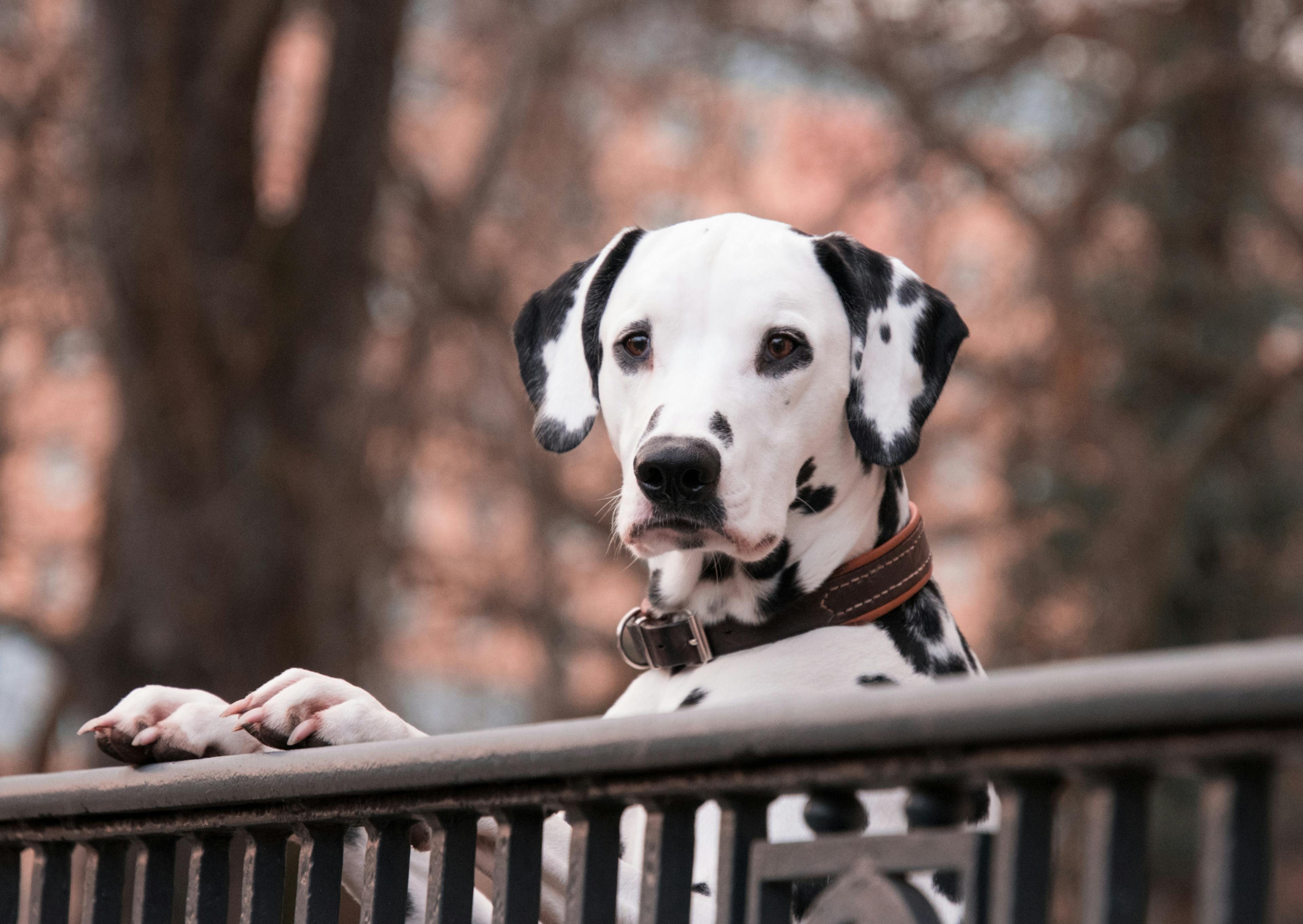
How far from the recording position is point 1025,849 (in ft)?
4.42

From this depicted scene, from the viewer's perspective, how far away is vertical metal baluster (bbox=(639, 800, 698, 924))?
1.62 m

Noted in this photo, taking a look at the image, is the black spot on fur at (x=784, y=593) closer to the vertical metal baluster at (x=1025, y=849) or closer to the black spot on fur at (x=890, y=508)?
the black spot on fur at (x=890, y=508)

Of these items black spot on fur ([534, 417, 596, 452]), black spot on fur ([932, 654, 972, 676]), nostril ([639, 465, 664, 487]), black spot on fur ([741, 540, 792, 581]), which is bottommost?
black spot on fur ([932, 654, 972, 676])

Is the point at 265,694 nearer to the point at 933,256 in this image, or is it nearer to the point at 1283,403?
the point at 933,256

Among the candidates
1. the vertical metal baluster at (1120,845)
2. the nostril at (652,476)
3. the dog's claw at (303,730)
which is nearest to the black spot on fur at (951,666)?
the nostril at (652,476)

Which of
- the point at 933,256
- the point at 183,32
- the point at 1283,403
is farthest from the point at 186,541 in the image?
the point at 1283,403

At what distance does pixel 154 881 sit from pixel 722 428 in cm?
124

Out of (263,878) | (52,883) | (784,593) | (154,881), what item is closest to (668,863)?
(263,878)

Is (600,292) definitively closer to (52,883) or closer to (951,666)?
(951,666)

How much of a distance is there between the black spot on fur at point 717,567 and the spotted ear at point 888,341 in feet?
1.07

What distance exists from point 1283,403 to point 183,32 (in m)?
→ 10.0

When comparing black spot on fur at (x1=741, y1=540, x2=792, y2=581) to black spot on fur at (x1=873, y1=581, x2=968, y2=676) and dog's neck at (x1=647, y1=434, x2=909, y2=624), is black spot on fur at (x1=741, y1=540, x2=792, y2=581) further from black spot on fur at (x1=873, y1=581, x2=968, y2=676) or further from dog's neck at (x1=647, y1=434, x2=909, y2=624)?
black spot on fur at (x1=873, y1=581, x2=968, y2=676)

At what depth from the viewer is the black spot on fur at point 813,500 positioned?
3.05 metres

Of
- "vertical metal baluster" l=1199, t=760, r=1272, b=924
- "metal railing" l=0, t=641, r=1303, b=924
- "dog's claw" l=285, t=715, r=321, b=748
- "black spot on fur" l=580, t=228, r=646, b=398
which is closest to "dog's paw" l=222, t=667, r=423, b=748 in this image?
"dog's claw" l=285, t=715, r=321, b=748
